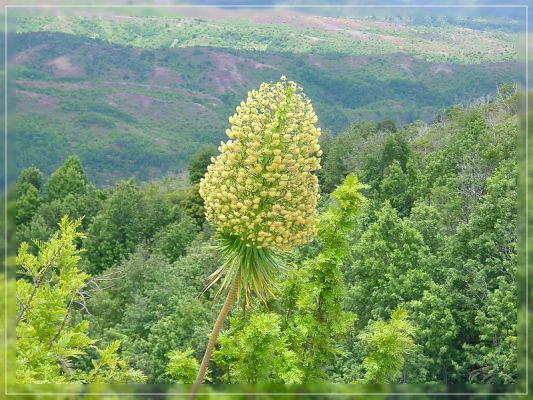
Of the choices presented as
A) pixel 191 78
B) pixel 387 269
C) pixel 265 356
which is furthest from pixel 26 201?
pixel 191 78

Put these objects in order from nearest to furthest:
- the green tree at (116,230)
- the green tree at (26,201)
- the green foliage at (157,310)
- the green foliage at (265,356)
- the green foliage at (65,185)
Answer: the green foliage at (265,356) → the green foliage at (157,310) → the green tree at (116,230) → the green tree at (26,201) → the green foliage at (65,185)

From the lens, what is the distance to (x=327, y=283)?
8.38 m

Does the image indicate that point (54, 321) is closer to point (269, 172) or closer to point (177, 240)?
point (269, 172)

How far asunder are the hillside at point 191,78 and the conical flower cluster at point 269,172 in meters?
54.8

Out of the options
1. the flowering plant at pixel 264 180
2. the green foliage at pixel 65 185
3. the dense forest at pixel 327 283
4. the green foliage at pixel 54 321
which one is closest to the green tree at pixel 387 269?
the dense forest at pixel 327 283

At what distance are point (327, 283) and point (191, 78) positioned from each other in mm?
121712

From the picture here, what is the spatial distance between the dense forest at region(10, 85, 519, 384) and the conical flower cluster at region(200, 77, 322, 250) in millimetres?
673

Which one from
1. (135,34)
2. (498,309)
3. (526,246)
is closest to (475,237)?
(498,309)

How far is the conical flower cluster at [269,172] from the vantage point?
14.0ft

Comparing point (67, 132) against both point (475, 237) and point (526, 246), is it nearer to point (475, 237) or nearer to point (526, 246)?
point (475, 237)

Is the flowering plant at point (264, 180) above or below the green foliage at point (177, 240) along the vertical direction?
above

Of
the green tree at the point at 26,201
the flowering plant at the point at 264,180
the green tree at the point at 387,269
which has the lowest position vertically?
the green tree at the point at 26,201

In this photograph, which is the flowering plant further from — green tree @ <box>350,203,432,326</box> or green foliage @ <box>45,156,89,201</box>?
green foliage @ <box>45,156,89,201</box>

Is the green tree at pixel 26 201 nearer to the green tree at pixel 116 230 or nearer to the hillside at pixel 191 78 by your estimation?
the green tree at pixel 116 230
